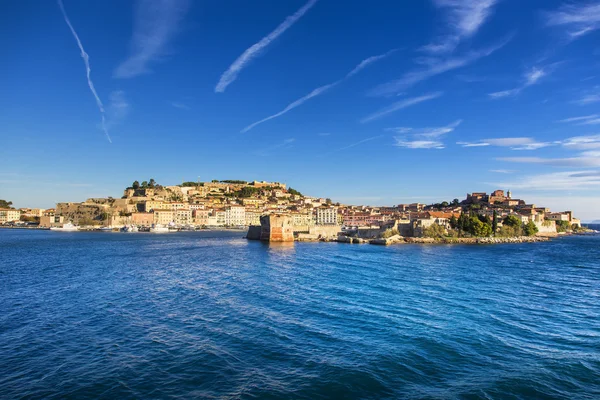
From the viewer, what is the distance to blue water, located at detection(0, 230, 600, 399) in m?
7.61

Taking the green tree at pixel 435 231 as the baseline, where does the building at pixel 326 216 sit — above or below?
above

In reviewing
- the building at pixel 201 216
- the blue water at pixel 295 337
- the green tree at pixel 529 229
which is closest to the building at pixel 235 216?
the building at pixel 201 216

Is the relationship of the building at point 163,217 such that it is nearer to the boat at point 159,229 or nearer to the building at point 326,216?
the boat at point 159,229

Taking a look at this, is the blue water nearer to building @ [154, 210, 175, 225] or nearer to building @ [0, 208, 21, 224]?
building @ [154, 210, 175, 225]

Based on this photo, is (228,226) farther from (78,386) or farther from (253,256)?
(78,386)

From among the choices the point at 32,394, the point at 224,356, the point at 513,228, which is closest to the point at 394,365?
the point at 224,356

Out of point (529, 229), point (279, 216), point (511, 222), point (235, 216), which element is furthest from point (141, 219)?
point (529, 229)

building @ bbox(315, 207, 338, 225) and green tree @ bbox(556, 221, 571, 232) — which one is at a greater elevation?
building @ bbox(315, 207, 338, 225)

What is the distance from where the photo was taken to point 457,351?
374 inches

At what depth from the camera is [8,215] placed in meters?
103

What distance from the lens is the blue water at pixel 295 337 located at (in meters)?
7.61

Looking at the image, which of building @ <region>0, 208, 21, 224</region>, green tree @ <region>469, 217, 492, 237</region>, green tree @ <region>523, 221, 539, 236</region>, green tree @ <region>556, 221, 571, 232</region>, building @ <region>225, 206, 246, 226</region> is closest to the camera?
green tree @ <region>469, 217, 492, 237</region>

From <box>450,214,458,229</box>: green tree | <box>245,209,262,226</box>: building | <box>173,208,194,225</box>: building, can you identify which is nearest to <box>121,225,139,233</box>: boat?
<box>173,208,194,225</box>: building

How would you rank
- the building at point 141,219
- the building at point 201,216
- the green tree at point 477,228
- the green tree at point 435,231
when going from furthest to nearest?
the building at point 201,216 → the building at point 141,219 → the green tree at point 477,228 → the green tree at point 435,231
